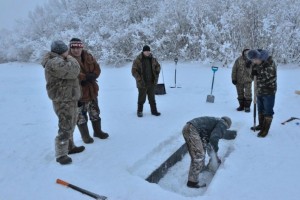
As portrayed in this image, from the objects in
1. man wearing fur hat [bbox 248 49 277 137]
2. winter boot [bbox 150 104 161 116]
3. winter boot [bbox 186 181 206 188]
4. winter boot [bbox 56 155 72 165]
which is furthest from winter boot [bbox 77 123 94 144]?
man wearing fur hat [bbox 248 49 277 137]

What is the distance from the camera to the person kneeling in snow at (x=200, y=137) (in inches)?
184

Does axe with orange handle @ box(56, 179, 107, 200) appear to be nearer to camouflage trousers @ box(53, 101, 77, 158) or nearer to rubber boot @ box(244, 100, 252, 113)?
camouflage trousers @ box(53, 101, 77, 158)

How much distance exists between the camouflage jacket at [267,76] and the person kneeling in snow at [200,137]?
1719 mm

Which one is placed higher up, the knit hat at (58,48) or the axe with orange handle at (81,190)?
the knit hat at (58,48)

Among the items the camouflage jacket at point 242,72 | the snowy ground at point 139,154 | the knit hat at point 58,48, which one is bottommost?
the snowy ground at point 139,154

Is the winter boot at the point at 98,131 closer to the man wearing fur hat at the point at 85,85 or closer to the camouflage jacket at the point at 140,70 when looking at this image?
the man wearing fur hat at the point at 85,85

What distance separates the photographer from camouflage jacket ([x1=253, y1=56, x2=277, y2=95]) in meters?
6.09

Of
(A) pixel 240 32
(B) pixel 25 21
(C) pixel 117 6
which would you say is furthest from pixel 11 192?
(B) pixel 25 21

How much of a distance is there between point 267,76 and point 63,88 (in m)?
3.66

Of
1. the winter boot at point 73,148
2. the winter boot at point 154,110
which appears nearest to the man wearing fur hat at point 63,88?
the winter boot at point 73,148

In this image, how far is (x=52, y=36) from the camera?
20.6 metres

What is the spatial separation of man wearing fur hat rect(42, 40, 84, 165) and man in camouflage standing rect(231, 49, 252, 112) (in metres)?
4.48

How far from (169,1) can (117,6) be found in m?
3.17

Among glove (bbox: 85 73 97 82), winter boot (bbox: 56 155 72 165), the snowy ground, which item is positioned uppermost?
glove (bbox: 85 73 97 82)
